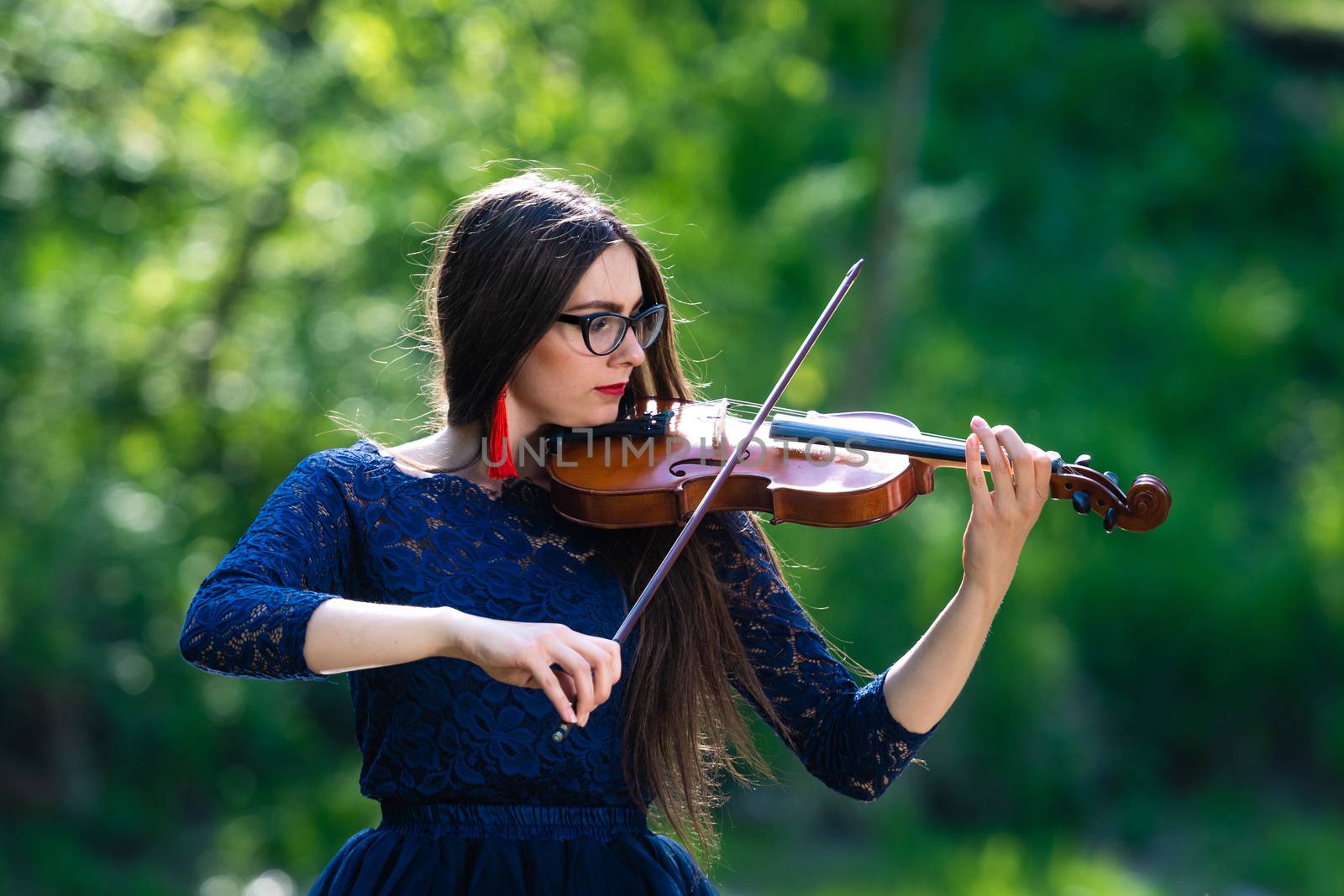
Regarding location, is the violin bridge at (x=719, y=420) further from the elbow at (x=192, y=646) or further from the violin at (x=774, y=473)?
the elbow at (x=192, y=646)

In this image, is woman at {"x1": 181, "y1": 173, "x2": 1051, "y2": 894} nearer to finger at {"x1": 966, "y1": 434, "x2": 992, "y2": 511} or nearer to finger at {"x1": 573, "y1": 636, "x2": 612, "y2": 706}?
finger at {"x1": 966, "y1": 434, "x2": 992, "y2": 511}

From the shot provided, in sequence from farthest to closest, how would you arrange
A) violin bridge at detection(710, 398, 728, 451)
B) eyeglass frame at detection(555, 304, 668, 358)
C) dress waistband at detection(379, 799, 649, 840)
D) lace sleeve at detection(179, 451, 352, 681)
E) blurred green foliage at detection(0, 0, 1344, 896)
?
blurred green foliage at detection(0, 0, 1344, 896)
violin bridge at detection(710, 398, 728, 451)
eyeglass frame at detection(555, 304, 668, 358)
dress waistband at detection(379, 799, 649, 840)
lace sleeve at detection(179, 451, 352, 681)

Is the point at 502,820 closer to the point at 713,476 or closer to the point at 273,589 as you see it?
the point at 273,589

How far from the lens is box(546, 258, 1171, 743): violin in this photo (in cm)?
177

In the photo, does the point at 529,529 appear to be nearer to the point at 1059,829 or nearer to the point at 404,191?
the point at 404,191

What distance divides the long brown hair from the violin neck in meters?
0.20

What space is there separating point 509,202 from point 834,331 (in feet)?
16.4

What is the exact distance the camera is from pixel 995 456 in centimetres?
171

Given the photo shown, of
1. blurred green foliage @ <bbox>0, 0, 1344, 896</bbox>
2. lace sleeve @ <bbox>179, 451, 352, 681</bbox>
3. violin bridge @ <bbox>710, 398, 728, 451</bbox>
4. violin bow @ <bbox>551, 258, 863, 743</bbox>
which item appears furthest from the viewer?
Answer: blurred green foliage @ <bbox>0, 0, 1344, 896</bbox>

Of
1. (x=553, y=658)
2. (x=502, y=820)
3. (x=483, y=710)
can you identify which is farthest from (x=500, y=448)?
(x=553, y=658)

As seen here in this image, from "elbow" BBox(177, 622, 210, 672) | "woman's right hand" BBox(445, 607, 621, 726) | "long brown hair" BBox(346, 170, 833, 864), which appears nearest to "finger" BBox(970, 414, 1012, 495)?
"long brown hair" BBox(346, 170, 833, 864)

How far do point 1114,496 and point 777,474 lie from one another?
1.46 ft

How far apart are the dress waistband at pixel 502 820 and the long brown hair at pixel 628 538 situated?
67 mm

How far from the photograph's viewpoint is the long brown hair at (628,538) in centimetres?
180
